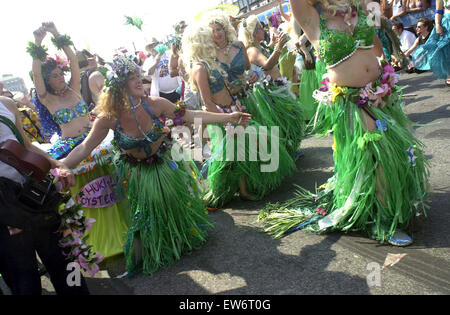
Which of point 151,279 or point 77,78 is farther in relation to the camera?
point 77,78

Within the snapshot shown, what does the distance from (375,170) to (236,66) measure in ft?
6.94

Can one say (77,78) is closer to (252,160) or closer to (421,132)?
(252,160)

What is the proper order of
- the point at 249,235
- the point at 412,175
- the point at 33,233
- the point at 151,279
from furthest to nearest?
the point at 249,235 < the point at 151,279 < the point at 412,175 < the point at 33,233

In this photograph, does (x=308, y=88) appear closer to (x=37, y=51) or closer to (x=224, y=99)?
(x=224, y=99)

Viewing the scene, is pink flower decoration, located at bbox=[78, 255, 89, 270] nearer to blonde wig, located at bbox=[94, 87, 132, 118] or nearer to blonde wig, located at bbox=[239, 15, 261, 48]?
blonde wig, located at bbox=[94, 87, 132, 118]

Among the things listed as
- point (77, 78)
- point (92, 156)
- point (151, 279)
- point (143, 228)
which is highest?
point (77, 78)

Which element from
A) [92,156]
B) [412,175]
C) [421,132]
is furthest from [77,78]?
[421,132]

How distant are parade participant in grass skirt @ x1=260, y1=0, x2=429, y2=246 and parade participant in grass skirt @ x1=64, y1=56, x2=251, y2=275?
820 mm

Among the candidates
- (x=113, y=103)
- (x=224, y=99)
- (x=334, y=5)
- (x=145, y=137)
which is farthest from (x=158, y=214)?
(x=334, y=5)

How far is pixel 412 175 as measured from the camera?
290 centimetres

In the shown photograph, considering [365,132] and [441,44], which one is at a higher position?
[441,44]

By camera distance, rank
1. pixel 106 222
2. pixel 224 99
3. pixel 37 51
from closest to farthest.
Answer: pixel 106 222
pixel 37 51
pixel 224 99

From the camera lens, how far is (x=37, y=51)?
4250mm

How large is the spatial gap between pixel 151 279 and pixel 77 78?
100 inches
